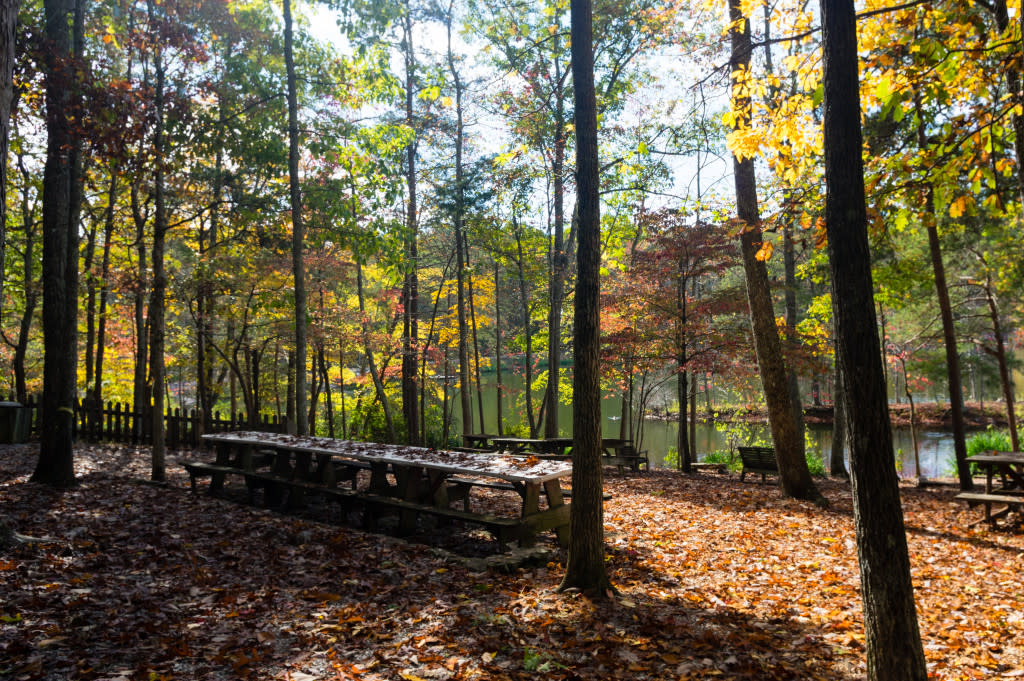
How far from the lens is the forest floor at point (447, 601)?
3648 mm

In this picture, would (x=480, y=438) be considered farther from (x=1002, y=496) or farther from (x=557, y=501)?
(x=1002, y=496)

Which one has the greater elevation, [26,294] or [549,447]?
[26,294]

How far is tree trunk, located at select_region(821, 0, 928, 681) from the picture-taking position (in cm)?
293

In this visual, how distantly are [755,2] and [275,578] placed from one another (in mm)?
6134

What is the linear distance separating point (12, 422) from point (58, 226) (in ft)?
23.9

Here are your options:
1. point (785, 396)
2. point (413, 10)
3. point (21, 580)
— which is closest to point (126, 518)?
point (21, 580)

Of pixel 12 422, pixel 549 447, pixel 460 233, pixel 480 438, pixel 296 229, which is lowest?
pixel 549 447

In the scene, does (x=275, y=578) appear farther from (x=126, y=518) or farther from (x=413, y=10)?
(x=413, y=10)

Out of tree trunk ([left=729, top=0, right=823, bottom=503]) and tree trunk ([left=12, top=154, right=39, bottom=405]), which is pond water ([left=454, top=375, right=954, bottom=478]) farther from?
tree trunk ([left=12, top=154, right=39, bottom=405])

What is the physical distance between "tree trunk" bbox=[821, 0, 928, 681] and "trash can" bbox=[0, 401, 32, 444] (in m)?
16.0

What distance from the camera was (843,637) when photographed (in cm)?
404

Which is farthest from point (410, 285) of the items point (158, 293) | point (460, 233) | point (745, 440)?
point (745, 440)

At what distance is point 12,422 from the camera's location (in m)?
13.2

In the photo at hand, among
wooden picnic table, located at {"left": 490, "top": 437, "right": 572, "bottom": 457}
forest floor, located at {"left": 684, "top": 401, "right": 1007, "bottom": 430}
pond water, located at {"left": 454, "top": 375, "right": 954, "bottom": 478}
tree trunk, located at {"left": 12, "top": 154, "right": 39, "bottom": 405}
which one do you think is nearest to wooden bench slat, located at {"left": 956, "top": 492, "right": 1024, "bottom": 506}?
wooden picnic table, located at {"left": 490, "top": 437, "right": 572, "bottom": 457}
